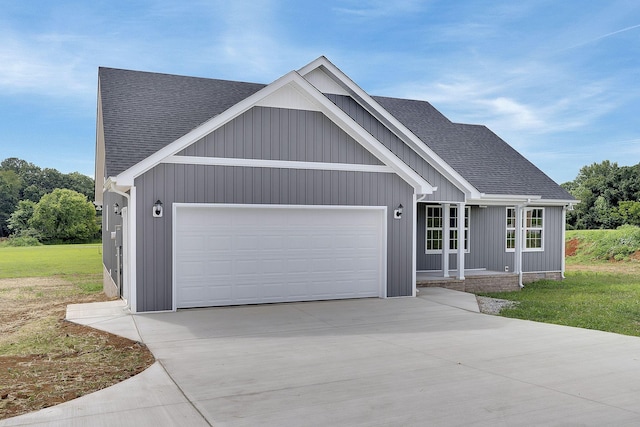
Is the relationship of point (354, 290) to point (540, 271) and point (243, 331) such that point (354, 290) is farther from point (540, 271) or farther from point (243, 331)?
point (540, 271)

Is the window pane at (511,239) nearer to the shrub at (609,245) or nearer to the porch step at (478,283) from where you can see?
the porch step at (478,283)

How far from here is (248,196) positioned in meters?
11.5

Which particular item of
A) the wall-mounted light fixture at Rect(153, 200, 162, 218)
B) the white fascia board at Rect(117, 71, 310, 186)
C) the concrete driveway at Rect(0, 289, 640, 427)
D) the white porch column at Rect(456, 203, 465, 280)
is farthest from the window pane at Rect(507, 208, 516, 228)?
the wall-mounted light fixture at Rect(153, 200, 162, 218)

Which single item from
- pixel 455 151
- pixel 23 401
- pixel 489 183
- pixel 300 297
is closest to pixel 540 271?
pixel 489 183

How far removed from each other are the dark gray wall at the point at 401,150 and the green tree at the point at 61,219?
51410 mm

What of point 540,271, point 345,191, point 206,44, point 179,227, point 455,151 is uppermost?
point 206,44

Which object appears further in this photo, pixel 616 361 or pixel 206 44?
pixel 206 44

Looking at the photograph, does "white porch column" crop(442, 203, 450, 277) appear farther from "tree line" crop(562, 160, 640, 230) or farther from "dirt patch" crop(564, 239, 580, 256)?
"tree line" crop(562, 160, 640, 230)

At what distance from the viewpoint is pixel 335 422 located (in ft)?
16.1

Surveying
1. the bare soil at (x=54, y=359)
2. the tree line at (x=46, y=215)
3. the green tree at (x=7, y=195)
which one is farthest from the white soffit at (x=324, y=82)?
the green tree at (x=7, y=195)

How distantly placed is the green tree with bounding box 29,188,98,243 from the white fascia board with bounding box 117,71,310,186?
2095 inches

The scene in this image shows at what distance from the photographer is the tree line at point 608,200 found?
153 feet

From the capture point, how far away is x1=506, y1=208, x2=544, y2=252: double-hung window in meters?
18.7

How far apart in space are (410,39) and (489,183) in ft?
22.6
